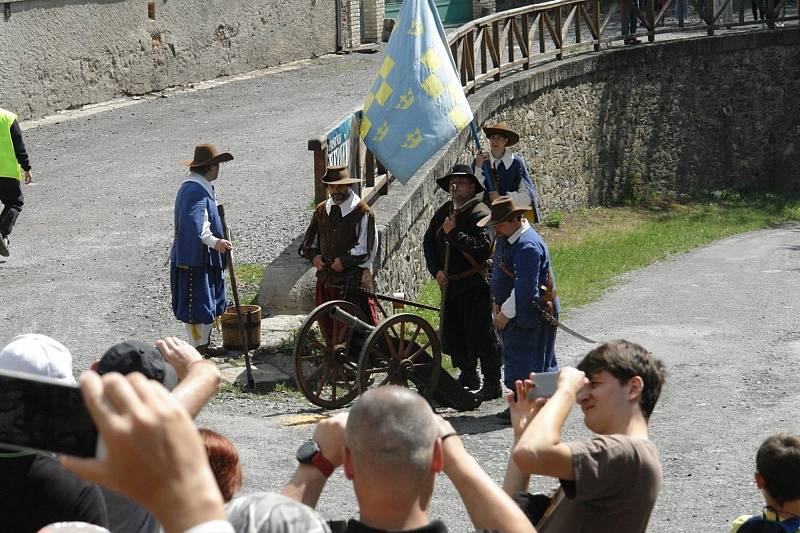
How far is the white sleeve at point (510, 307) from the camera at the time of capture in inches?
295

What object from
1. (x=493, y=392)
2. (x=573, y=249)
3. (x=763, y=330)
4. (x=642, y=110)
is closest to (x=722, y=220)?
(x=642, y=110)

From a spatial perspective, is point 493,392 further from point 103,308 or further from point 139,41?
point 139,41

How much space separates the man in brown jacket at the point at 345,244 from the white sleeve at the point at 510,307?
129cm

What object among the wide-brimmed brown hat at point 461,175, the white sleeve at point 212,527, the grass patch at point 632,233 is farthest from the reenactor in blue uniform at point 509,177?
the white sleeve at point 212,527

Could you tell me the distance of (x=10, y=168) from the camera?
11250 millimetres

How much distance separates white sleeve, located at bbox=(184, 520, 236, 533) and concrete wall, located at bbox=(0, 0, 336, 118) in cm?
1519

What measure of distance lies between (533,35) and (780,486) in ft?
48.1

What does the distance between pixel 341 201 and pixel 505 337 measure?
165 centimetres

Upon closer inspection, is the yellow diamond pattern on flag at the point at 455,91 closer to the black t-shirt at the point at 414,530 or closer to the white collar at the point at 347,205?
the white collar at the point at 347,205

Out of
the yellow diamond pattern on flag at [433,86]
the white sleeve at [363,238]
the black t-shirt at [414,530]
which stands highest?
the yellow diamond pattern on flag at [433,86]

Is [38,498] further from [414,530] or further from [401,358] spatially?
[401,358]

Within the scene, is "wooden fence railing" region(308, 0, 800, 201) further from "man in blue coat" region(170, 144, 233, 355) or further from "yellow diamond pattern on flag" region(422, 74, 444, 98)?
"man in blue coat" region(170, 144, 233, 355)

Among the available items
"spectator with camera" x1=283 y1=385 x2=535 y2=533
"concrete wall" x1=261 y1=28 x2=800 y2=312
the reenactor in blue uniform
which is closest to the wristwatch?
"spectator with camera" x1=283 y1=385 x2=535 y2=533

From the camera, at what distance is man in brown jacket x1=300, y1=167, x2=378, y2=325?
8.40 meters
